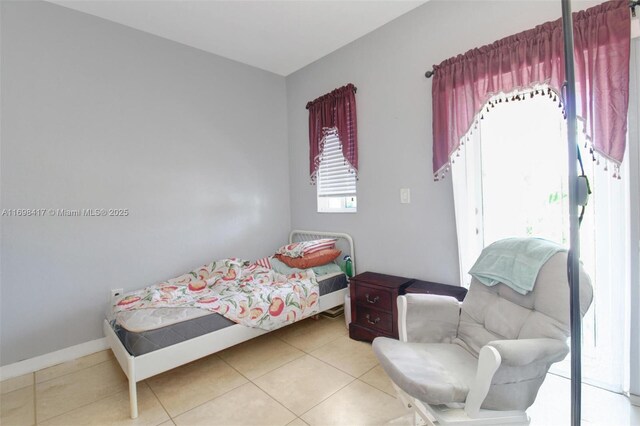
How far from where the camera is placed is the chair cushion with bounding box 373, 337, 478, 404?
1.22m

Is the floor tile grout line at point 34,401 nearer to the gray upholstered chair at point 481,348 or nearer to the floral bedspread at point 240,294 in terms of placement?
the floral bedspread at point 240,294

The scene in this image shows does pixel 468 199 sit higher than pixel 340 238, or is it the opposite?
pixel 468 199

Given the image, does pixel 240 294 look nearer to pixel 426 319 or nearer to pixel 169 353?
pixel 169 353

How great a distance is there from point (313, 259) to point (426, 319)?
140cm

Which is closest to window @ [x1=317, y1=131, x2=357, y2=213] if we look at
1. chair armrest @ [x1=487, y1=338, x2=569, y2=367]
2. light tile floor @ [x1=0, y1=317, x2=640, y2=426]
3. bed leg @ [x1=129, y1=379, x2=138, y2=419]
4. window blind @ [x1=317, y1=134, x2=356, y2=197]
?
window blind @ [x1=317, y1=134, x2=356, y2=197]

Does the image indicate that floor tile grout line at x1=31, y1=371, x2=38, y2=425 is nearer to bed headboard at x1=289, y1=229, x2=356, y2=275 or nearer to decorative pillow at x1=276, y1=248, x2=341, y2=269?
decorative pillow at x1=276, y1=248, x2=341, y2=269

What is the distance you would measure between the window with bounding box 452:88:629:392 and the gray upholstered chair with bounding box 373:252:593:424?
594 millimetres

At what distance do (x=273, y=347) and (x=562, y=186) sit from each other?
7.87ft

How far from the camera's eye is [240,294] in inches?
92.7

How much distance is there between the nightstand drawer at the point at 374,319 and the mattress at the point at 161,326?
3.46 ft

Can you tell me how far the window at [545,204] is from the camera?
171 centimetres

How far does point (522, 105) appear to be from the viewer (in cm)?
206

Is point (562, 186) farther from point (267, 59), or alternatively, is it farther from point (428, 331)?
point (267, 59)

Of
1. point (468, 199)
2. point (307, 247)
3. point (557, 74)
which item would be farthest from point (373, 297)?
point (557, 74)
